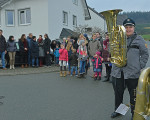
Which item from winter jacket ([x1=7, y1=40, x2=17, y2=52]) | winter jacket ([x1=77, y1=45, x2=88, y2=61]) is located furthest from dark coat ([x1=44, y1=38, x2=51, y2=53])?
winter jacket ([x1=77, y1=45, x2=88, y2=61])

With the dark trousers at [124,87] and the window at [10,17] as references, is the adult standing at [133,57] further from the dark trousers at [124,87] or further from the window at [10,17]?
the window at [10,17]

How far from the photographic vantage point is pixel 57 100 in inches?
213

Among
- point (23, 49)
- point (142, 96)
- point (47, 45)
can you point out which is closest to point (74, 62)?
point (47, 45)

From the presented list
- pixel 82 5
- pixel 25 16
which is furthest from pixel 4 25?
pixel 82 5

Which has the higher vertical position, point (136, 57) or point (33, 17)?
point (33, 17)

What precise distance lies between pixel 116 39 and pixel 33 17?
15.2 m

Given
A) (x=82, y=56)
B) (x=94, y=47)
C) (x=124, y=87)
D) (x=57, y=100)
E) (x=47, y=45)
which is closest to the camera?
(x=124, y=87)

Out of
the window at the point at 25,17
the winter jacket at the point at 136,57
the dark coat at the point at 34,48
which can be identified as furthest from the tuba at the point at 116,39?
the window at the point at 25,17

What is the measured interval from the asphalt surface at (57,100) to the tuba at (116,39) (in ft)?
4.33

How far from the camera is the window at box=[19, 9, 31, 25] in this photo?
18.3m

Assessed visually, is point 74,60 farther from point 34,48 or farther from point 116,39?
point 116,39

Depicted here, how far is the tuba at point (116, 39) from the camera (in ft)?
11.8

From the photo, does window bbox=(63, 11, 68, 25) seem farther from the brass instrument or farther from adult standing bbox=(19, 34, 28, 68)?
the brass instrument

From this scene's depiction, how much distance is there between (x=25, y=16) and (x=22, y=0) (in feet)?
4.96
